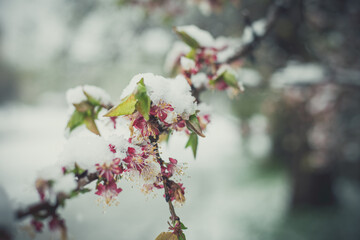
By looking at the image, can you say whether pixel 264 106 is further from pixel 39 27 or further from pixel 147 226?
pixel 39 27

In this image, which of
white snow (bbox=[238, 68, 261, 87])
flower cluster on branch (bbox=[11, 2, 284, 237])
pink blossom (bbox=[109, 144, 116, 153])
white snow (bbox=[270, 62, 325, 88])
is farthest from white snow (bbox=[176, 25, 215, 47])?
white snow (bbox=[270, 62, 325, 88])

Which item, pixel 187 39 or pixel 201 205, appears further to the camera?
pixel 201 205

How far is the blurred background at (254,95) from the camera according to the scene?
3133 mm

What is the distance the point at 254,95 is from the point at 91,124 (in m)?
4.53

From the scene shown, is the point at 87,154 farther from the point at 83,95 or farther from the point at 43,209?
the point at 83,95

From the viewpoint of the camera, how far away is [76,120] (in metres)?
1.02

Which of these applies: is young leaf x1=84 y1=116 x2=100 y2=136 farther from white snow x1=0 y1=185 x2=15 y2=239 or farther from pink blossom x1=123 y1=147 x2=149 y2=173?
white snow x1=0 y1=185 x2=15 y2=239

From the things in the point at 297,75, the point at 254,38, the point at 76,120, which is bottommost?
the point at 76,120

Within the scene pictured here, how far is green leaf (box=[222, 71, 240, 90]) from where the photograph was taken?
1049 mm

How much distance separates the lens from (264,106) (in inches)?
224

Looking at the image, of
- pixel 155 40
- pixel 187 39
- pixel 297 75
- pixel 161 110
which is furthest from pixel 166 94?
pixel 155 40

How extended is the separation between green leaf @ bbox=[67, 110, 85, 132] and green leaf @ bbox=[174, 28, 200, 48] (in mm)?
531

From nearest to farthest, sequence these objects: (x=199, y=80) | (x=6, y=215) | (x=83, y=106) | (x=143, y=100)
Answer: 1. (x=6, y=215)
2. (x=143, y=100)
3. (x=83, y=106)
4. (x=199, y=80)

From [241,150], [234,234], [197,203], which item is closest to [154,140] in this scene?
[234,234]
